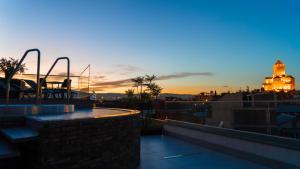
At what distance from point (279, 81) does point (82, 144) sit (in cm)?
4908

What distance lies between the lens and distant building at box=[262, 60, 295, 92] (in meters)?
44.0

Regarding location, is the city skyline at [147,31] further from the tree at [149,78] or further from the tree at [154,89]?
the tree at [154,89]

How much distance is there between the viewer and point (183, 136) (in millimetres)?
8500

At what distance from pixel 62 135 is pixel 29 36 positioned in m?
8.43

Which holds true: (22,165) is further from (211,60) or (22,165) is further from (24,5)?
(211,60)

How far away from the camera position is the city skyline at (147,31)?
31.0 ft

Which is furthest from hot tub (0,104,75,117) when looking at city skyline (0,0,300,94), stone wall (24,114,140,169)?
city skyline (0,0,300,94)

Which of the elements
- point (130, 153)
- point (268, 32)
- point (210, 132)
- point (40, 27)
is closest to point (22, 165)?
point (130, 153)

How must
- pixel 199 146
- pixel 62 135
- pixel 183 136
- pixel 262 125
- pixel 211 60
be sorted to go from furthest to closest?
pixel 211 60
pixel 183 136
pixel 199 146
pixel 262 125
pixel 62 135

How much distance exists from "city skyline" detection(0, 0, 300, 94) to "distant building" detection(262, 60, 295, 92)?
29694 millimetres

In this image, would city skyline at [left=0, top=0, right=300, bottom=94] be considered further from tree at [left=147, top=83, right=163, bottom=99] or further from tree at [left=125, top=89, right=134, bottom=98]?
tree at [left=147, top=83, right=163, bottom=99]

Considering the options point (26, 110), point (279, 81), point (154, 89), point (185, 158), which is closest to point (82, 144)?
point (26, 110)

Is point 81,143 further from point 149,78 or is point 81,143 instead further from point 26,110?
point 149,78

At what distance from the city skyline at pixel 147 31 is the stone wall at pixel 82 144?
4.37 meters
